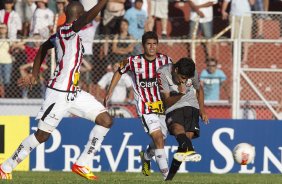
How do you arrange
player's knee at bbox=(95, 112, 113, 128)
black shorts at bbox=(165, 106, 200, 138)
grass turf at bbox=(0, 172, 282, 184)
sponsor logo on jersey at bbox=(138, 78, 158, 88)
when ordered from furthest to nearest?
1. sponsor logo on jersey at bbox=(138, 78, 158, 88)
2. black shorts at bbox=(165, 106, 200, 138)
3. player's knee at bbox=(95, 112, 113, 128)
4. grass turf at bbox=(0, 172, 282, 184)

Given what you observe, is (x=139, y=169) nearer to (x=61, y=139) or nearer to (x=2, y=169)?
(x=61, y=139)

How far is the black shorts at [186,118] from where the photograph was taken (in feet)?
45.2

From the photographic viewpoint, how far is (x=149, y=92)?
47.5ft

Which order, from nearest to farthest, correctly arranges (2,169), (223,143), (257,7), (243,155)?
(2,169), (243,155), (223,143), (257,7)

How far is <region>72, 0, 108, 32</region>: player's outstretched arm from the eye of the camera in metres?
11.6

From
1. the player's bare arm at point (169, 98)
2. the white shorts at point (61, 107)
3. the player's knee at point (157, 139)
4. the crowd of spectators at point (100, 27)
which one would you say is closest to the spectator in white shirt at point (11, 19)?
the crowd of spectators at point (100, 27)

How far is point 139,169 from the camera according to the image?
18.5 m

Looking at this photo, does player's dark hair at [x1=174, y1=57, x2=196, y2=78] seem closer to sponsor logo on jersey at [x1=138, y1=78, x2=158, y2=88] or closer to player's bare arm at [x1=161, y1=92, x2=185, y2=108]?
player's bare arm at [x1=161, y1=92, x2=185, y2=108]

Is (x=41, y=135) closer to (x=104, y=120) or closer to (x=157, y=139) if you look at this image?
(x=104, y=120)

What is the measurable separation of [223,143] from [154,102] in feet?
14.4

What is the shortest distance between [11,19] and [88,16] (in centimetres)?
780

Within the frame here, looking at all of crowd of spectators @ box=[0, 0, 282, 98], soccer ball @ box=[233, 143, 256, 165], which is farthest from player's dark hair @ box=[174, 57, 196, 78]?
crowd of spectators @ box=[0, 0, 282, 98]

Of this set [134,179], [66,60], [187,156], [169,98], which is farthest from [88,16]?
[134,179]

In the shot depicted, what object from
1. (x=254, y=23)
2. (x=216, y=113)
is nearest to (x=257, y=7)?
(x=254, y=23)
